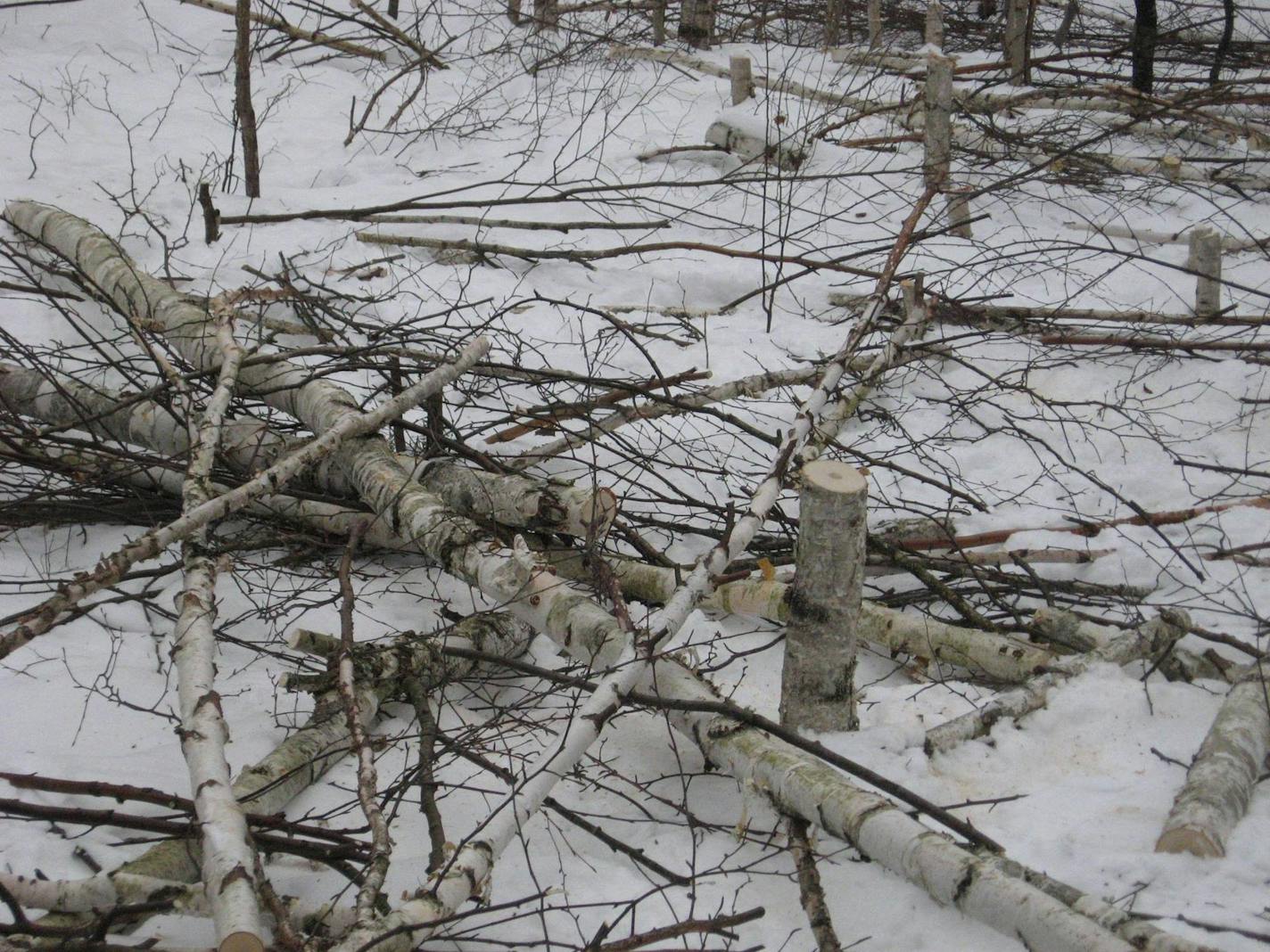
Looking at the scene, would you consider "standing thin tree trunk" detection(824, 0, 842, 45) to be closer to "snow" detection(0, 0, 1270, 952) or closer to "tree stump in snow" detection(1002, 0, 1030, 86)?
"snow" detection(0, 0, 1270, 952)

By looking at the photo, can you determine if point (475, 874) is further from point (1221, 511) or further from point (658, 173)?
point (658, 173)

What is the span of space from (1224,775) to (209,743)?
8.02 feet

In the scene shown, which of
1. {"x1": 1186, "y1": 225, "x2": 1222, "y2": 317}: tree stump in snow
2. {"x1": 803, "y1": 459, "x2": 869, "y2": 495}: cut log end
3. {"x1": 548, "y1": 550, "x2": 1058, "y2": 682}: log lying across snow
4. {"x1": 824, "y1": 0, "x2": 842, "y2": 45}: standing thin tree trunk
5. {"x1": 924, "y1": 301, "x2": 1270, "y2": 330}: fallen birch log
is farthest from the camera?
{"x1": 824, "y1": 0, "x2": 842, "y2": 45}: standing thin tree trunk

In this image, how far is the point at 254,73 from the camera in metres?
9.49

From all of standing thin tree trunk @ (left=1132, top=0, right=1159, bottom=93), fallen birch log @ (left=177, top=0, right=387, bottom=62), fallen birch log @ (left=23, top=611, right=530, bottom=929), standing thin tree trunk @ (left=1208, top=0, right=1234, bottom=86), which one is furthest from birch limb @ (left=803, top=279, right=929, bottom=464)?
fallen birch log @ (left=177, top=0, right=387, bottom=62)

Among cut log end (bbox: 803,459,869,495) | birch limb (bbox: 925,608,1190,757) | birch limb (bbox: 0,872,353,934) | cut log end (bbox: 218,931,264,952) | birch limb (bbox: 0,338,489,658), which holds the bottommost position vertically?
birch limb (bbox: 925,608,1190,757)

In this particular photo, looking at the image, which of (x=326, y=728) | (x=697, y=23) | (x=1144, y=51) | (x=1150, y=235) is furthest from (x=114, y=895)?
(x=697, y=23)

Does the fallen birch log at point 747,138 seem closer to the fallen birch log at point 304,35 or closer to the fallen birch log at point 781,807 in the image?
the fallen birch log at point 304,35

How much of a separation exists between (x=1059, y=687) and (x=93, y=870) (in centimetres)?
266

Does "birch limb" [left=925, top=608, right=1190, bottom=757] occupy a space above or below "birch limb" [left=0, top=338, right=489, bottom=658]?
below

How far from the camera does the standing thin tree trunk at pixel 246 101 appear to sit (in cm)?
695

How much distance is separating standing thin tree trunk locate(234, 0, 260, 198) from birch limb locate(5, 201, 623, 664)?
1.65 meters

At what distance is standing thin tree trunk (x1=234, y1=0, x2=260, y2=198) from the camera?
6949 mm

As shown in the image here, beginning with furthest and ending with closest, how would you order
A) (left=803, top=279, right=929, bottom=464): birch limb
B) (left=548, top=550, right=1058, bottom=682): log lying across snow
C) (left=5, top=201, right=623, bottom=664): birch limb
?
(left=803, top=279, right=929, bottom=464): birch limb, (left=548, top=550, right=1058, bottom=682): log lying across snow, (left=5, top=201, right=623, bottom=664): birch limb
